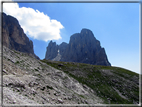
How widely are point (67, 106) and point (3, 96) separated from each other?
11.8m

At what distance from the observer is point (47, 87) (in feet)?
69.1

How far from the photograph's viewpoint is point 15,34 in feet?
569

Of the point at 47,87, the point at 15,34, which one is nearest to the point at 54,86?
the point at 47,87

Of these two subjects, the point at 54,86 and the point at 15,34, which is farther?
the point at 15,34

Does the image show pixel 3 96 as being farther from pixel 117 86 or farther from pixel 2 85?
pixel 117 86

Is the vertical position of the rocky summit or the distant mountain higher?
the distant mountain

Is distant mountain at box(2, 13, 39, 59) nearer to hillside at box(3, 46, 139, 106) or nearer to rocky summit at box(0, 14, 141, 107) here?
rocky summit at box(0, 14, 141, 107)

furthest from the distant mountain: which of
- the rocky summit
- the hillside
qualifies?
the hillside

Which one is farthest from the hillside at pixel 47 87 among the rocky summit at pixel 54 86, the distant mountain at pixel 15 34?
the distant mountain at pixel 15 34

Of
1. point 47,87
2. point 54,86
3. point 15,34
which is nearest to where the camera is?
point 47,87

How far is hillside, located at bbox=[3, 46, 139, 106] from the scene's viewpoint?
1488cm

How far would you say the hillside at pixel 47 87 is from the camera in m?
14.9

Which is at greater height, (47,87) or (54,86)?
(47,87)

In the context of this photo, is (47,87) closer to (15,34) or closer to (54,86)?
(54,86)
